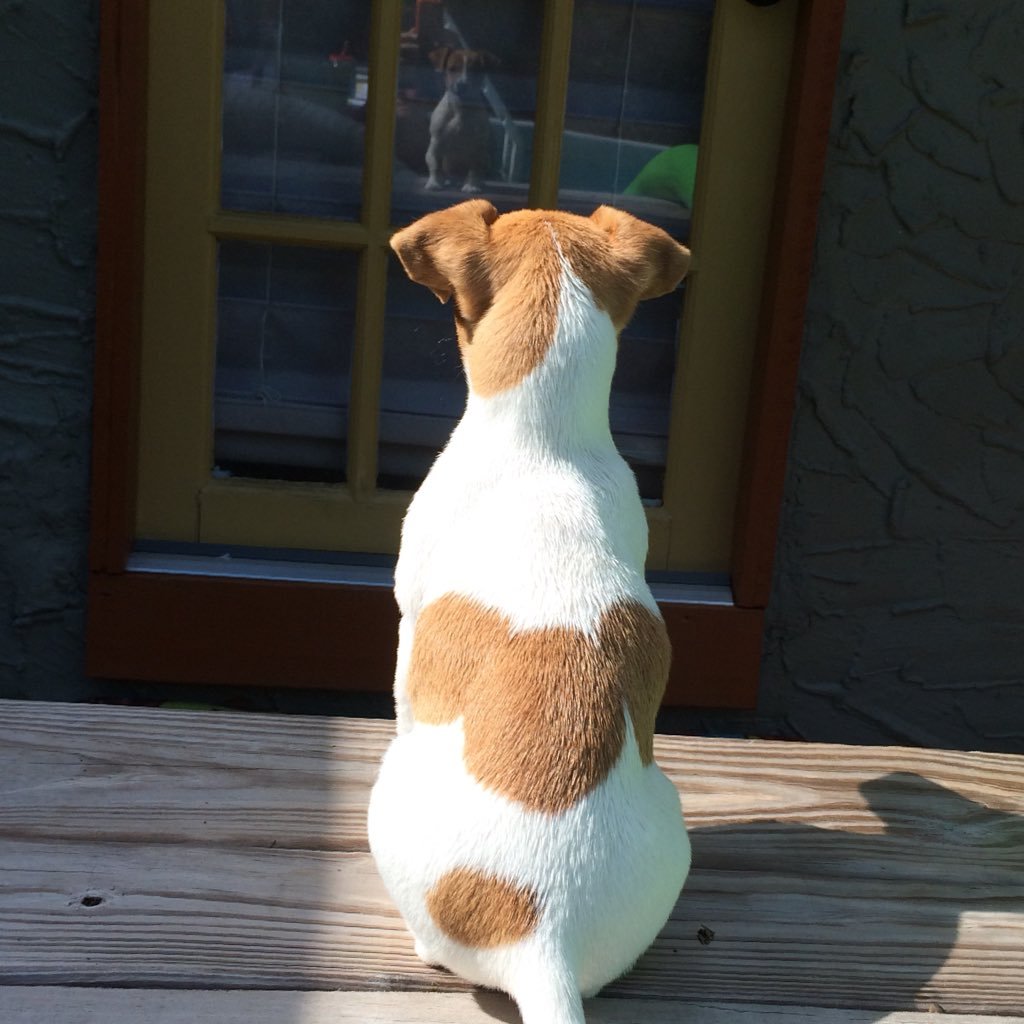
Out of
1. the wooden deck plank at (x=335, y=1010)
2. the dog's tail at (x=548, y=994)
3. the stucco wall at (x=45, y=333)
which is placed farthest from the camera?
the stucco wall at (x=45, y=333)

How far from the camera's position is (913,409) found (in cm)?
276

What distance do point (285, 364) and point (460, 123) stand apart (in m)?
0.71

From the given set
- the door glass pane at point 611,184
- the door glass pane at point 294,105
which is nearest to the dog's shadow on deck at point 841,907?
the door glass pane at point 611,184

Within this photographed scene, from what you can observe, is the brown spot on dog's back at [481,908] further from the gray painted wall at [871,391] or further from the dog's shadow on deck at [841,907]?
the gray painted wall at [871,391]

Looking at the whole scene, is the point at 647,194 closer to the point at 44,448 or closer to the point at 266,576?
the point at 266,576

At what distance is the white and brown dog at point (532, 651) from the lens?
1202mm

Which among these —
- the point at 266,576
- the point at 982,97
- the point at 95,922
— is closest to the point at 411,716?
the point at 95,922

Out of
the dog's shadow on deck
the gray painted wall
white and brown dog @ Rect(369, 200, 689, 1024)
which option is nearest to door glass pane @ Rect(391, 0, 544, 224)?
the gray painted wall

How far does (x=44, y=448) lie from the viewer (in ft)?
8.75

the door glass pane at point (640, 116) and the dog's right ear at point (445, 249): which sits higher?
the door glass pane at point (640, 116)

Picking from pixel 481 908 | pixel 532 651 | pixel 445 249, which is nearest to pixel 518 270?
pixel 445 249

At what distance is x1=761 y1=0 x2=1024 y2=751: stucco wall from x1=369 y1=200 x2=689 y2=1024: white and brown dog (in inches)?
54.8

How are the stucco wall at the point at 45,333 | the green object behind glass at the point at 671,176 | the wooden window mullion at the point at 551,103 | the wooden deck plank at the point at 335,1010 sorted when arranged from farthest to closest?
the green object behind glass at the point at 671,176
the wooden window mullion at the point at 551,103
the stucco wall at the point at 45,333
the wooden deck plank at the point at 335,1010

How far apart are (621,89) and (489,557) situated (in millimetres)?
1730
